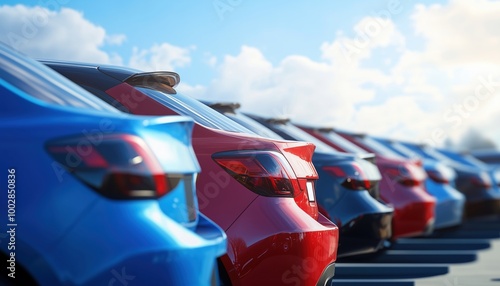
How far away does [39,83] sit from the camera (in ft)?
11.1

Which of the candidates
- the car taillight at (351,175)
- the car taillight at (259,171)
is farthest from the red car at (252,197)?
the car taillight at (351,175)

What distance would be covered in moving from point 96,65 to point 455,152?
13427mm

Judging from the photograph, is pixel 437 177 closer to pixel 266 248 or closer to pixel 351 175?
pixel 351 175

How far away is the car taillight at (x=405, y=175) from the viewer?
9344 mm

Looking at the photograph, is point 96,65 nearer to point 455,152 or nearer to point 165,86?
point 165,86

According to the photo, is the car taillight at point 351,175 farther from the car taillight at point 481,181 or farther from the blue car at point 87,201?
the car taillight at point 481,181

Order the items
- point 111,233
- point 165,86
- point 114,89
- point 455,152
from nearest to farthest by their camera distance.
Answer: point 111,233 < point 114,89 < point 165,86 < point 455,152

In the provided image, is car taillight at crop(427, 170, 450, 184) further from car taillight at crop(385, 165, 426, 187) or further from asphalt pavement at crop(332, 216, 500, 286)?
car taillight at crop(385, 165, 426, 187)

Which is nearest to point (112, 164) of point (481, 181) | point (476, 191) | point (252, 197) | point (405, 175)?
point (252, 197)

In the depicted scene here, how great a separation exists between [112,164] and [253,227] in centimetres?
155

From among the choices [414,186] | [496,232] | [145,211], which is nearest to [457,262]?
[414,186]

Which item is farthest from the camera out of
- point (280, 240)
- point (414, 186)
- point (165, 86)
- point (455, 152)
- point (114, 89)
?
point (455, 152)

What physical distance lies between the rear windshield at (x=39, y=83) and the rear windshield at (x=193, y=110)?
4.14 ft

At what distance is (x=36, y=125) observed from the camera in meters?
3.10
